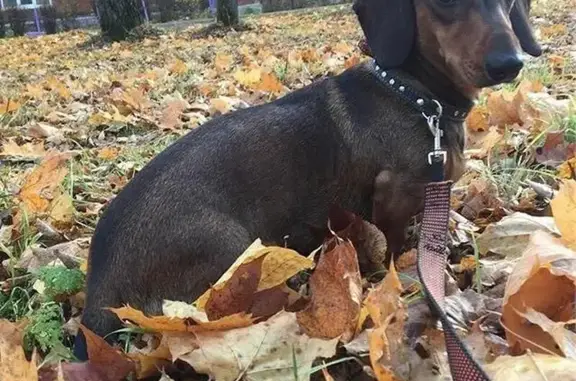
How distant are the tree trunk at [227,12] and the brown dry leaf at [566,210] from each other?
49.5 feet

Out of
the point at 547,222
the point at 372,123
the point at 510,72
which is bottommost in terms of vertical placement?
the point at 547,222

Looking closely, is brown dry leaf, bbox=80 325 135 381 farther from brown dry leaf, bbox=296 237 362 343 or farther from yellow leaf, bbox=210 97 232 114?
yellow leaf, bbox=210 97 232 114

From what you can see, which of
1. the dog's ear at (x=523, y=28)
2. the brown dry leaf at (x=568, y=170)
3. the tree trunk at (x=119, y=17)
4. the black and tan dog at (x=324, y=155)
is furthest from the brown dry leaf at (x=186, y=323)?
the tree trunk at (x=119, y=17)

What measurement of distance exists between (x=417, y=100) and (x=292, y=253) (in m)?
1.13

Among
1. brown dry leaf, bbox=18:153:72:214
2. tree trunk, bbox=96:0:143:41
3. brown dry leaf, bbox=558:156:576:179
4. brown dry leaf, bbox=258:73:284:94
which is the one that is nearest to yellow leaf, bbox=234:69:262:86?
brown dry leaf, bbox=258:73:284:94

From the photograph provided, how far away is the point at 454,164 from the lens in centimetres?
278

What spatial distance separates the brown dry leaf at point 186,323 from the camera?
5.42 ft

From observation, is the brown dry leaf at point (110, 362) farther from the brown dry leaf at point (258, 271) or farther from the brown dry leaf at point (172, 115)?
the brown dry leaf at point (172, 115)

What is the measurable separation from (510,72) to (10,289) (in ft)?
6.63

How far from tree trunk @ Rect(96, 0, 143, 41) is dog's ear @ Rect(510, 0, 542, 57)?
14.0 m

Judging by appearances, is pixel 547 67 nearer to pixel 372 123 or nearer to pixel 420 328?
pixel 372 123

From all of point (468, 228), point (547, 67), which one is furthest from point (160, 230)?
point (547, 67)

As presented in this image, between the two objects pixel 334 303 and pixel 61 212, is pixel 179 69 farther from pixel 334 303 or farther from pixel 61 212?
pixel 334 303

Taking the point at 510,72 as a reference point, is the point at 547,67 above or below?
below
